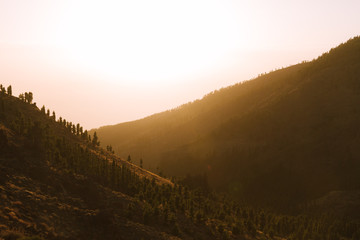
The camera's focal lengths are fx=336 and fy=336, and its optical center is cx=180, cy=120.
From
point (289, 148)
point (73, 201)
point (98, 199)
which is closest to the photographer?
point (73, 201)

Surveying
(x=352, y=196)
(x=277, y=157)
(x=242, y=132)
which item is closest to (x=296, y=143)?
(x=277, y=157)

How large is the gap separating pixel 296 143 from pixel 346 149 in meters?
21.4

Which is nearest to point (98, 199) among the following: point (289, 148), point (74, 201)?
point (74, 201)

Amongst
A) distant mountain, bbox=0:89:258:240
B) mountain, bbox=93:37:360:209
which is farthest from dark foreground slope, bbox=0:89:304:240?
mountain, bbox=93:37:360:209

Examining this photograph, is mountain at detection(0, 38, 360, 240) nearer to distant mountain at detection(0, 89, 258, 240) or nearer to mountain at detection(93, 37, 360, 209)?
distant mountain at detection(0, 89, 258, 240)

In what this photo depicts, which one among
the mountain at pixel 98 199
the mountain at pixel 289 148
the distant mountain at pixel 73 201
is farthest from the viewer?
the mountain at pixel 289 148

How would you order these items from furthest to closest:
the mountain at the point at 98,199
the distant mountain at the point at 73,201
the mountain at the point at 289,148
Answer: the mountain at the point at 289,148
the mountain at the point at 98,199
the distant mountain at the point at 73,201

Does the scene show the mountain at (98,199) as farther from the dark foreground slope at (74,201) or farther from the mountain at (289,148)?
the mountain at (289,148)

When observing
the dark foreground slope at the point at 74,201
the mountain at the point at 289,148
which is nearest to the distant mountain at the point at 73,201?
the dark foreground slope at the point at 74,201

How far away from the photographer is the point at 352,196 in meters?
108

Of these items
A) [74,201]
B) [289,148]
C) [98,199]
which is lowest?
[289,148]

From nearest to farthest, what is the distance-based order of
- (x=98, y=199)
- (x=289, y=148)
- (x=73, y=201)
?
(x=73, y=201) → (x=98, y=199) → (x=289, y=148)

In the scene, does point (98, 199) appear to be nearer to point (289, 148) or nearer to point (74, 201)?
point (74, 201)

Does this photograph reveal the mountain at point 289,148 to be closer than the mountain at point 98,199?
No
